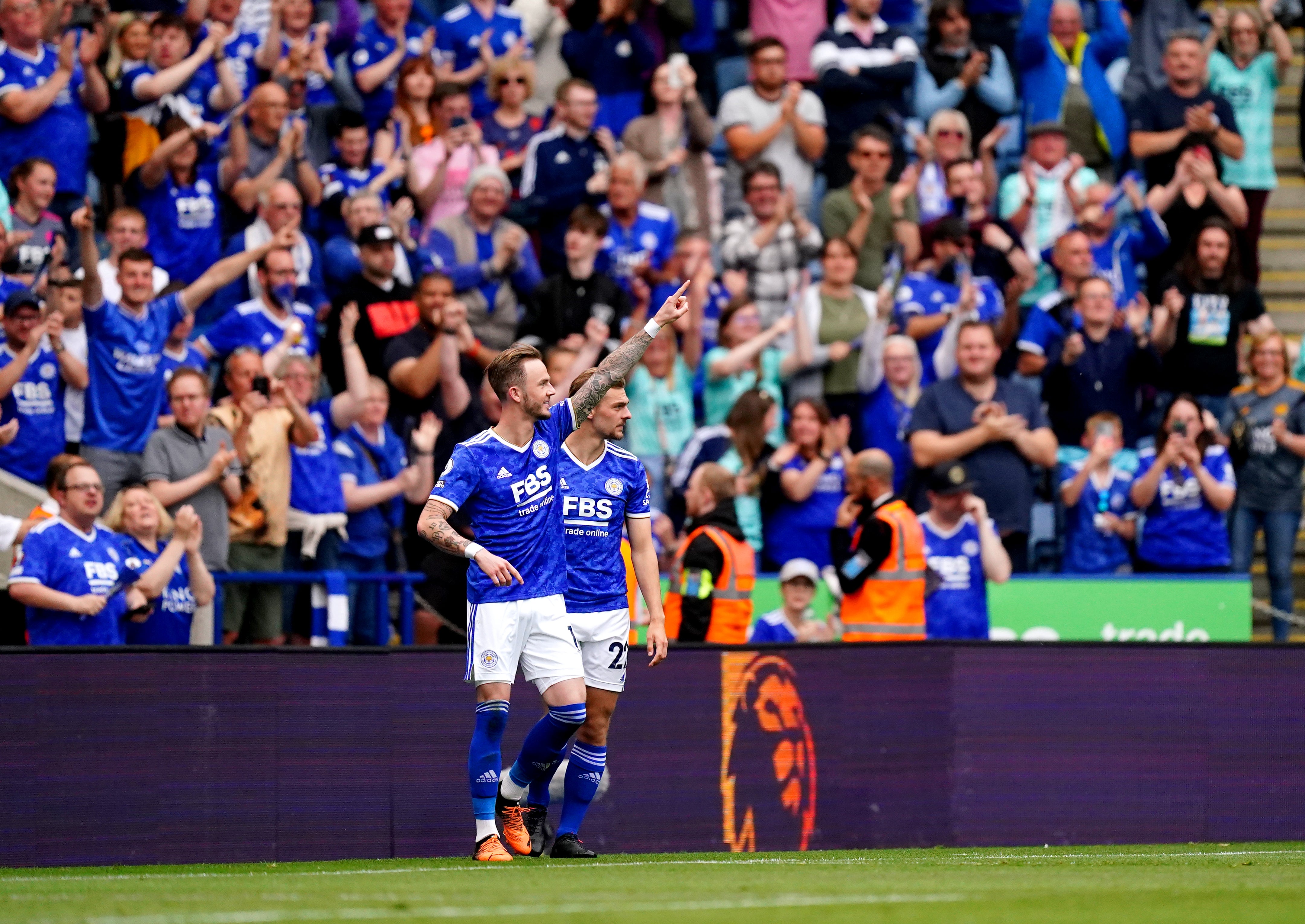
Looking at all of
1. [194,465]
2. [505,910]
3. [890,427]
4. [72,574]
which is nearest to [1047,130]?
[890,427]

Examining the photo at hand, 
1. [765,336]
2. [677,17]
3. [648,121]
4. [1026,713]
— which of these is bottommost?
[1026,713]

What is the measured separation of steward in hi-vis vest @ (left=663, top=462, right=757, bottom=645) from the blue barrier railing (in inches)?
74.8

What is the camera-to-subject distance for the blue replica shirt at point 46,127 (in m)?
14.8

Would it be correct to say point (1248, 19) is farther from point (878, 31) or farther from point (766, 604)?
point (766, 604)

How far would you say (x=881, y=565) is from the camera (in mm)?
12664

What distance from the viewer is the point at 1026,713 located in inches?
486

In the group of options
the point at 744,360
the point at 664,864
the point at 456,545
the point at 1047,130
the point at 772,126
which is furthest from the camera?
the point at 1047,130

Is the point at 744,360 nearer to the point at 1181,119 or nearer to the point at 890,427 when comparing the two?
the point at 890,427

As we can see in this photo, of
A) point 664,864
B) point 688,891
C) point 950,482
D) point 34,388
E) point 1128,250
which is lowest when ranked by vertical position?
point 664,864

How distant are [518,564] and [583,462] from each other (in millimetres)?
790

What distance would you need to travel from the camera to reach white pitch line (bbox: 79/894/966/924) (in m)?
7.08

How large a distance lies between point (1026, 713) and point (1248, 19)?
349 inches

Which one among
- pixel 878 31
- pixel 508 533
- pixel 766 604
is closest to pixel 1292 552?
pixel 766 604

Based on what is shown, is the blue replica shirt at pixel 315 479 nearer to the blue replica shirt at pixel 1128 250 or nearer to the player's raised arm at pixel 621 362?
the player's raised arm at pixel 621 362
